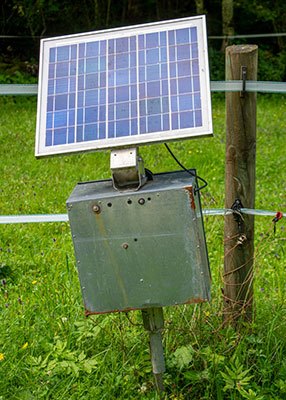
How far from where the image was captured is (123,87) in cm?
293

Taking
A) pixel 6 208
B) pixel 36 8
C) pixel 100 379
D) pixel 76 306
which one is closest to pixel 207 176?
pixel 6 208

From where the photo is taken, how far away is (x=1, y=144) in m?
10.0

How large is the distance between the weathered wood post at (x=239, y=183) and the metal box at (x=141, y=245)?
56 cm

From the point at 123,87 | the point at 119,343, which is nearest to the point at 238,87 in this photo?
the point at 123,87

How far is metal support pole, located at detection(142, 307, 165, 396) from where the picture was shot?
3.03 metres

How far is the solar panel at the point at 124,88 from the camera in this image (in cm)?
280

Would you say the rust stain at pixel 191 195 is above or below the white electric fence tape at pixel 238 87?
below

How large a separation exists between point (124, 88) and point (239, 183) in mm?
812

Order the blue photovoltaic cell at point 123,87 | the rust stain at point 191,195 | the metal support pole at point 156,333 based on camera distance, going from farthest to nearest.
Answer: the metal support pole at point 156,333 < the blue photovoltaic cell at point 123,87 < the rust stain at point 191,195

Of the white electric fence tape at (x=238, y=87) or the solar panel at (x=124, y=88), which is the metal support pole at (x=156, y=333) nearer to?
the solar panel at (x=124, y=88)

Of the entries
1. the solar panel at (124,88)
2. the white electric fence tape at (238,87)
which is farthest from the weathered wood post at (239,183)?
the solar panel at (124,88)

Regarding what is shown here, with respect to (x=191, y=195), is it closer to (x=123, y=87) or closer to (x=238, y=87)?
(x=123, y=87)

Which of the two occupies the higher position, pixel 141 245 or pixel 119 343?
pixel 141 245

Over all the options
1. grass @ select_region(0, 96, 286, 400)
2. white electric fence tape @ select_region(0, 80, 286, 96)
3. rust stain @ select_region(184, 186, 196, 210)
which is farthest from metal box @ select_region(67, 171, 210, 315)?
white electric fence tape @ select_region(0, 80, 286, 96)
